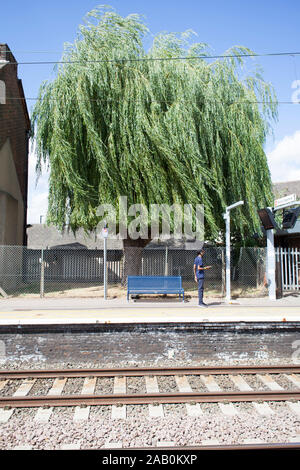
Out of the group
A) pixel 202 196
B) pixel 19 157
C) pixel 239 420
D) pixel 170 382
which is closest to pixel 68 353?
pixel 170 382

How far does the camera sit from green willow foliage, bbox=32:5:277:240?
13.2 m

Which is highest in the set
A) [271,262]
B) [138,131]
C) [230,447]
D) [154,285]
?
[138,131]

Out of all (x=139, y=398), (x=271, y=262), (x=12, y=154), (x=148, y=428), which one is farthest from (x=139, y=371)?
(x=12, y=154)

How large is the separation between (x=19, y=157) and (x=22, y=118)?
242 centimetres

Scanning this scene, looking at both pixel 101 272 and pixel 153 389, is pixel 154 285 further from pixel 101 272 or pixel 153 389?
pixel 101 272


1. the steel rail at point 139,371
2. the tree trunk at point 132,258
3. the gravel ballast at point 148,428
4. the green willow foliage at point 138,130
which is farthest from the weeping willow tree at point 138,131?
the gravel ballast at point 148,428

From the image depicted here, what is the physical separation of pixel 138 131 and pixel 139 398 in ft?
32.0

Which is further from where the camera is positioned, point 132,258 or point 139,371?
point 132,258

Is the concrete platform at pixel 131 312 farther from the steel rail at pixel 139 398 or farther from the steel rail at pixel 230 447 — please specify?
the steel rail at pixel 230 447

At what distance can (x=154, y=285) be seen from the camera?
40.4ft

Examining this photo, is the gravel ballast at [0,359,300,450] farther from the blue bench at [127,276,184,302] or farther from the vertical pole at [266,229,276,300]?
the vertical pole at [266,229,276,300]

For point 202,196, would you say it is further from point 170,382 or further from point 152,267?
point 170,382

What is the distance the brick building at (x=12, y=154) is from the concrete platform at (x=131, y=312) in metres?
5.91
